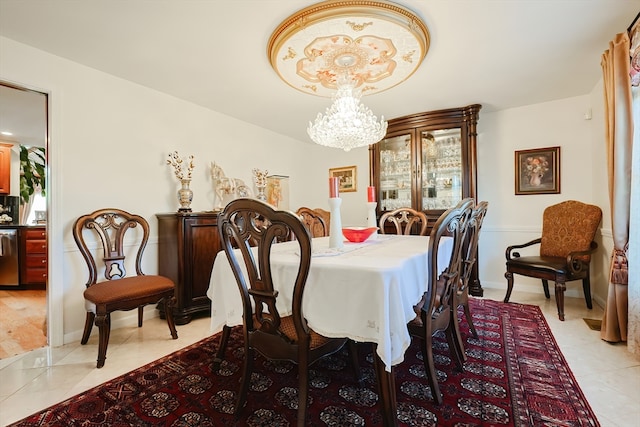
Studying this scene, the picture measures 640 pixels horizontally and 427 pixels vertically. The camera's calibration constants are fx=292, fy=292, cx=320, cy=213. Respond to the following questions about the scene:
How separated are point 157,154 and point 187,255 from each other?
1103 mm

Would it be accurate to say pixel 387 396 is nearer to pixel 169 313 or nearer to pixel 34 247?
pixel 169 313

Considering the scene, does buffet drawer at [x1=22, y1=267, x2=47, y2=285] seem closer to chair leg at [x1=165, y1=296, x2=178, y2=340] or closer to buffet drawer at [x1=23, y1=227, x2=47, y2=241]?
buffet drawer at [x1=23, y1=227, x2=47, y2=241]

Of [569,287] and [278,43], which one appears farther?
[569,287]

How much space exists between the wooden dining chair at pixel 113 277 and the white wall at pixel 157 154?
16 centimetres

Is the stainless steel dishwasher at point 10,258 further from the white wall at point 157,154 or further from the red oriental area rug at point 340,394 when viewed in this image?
the red oriental area rug at point 340,394

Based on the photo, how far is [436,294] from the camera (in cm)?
153

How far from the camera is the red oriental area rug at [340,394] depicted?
1355 mm

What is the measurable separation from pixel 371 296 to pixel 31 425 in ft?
5.53

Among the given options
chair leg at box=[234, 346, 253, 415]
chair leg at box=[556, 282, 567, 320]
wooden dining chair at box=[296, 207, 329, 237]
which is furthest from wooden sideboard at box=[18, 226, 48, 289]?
chair leg at box=[556, 282, 567, 320]

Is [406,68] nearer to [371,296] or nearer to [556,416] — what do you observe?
[371,296]

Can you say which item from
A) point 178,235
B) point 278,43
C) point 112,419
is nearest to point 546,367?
point 112,419

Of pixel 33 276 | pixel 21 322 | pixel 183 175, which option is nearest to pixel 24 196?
pixel 33 276

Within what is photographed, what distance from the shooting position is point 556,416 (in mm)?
1351

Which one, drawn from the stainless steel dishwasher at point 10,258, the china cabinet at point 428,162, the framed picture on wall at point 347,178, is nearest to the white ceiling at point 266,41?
the china cabinet at point 428,162
